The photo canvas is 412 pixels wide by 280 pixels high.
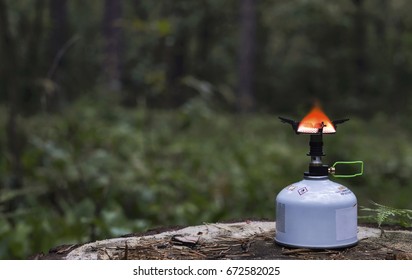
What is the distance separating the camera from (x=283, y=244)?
1891 mm

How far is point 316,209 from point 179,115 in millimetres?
5028

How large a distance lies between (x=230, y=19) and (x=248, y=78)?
8533mm

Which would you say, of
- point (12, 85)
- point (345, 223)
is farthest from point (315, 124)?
point (12, 85)

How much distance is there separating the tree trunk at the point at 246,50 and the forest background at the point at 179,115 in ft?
0.14

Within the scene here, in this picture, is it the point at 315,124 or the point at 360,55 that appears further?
the point at 360,55

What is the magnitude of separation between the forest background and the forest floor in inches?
17.5

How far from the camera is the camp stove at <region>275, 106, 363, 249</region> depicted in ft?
5.82

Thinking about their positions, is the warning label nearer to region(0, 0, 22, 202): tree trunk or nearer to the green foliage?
the green foliage

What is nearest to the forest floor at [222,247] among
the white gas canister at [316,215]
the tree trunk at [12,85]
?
the white gas canister at [316,215]

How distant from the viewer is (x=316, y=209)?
177cm

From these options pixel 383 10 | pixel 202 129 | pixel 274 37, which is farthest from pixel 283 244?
pixel 274 37

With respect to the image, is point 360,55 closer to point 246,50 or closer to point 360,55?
point 360,55

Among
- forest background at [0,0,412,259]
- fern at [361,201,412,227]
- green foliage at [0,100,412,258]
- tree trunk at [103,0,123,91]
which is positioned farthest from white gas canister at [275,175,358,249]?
tree trunk at [103,0,123,91]
